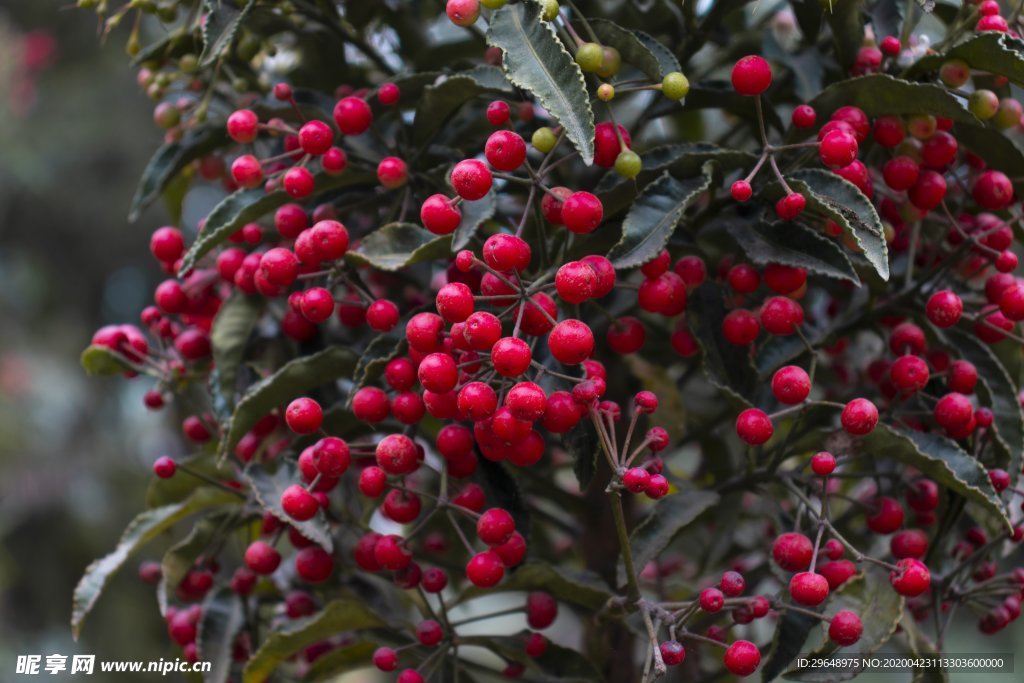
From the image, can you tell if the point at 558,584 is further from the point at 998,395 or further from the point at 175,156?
the point at 175,156

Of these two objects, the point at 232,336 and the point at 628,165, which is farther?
the point at 232,336

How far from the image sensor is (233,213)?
3.37 ft

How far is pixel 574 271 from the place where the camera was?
79cm

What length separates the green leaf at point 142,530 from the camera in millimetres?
1097

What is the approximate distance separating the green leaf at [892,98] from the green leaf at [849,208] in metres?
0.13

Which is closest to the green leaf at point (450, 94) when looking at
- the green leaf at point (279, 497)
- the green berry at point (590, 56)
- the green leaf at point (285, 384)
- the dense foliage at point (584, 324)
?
the dense foliage at point (584, 324)

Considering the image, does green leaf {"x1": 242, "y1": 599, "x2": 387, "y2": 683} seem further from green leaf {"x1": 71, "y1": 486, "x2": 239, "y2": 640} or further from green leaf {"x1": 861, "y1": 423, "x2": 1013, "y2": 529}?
green leaf {"x1": 861, "y1": 423, "x2": 1013, "y2": 529}

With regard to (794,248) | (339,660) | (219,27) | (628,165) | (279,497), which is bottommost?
(339,660)

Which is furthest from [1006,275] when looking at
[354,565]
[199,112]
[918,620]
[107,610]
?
[107,610]

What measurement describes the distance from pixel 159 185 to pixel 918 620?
3.49ft

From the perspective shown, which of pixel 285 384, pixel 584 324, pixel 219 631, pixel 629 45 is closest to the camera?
pixel 584 324

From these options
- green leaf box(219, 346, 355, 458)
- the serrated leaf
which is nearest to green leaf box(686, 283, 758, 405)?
green leaf box(219, 346, 355, 458)

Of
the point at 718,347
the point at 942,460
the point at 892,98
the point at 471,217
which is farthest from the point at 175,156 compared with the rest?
the point at 942,460

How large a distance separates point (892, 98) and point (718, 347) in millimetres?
300
